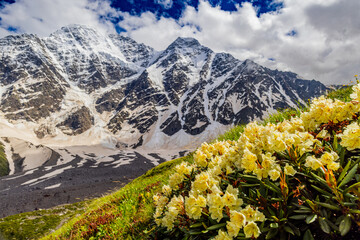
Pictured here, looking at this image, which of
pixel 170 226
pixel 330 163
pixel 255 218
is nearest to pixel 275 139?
pixel 330 163

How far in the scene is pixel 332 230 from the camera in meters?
2.02

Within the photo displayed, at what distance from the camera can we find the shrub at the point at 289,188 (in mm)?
2059

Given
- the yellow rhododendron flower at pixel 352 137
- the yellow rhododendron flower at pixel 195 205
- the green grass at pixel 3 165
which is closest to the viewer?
the yellow rhododendron flower at pixel 352 137

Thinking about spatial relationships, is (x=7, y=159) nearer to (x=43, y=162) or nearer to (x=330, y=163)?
(x=43, y=162)

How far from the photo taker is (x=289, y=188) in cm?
241

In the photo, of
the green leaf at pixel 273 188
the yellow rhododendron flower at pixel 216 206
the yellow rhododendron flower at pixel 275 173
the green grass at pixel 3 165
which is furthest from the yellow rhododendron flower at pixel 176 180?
the green grass at pixel 3 165

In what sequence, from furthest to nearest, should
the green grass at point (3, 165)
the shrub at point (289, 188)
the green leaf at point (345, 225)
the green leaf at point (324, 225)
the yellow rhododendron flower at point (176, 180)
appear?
1. the green grass at point (3, 165)
2. the yellow rhododendron flower at point (176, 180)
3. the shrub at point (289, 188)
4. the green leaf at point (324, 225)
5. the green leaf at point (345, 225)

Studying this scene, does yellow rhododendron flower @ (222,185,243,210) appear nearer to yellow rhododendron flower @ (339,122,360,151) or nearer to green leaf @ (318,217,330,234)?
green leaf @ (318,217,330,234)

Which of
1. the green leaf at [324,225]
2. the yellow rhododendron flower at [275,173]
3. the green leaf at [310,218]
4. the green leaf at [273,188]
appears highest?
the yellow rhododendron flower at [275,173]

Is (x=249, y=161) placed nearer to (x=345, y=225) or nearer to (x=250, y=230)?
(x=250, y=230)

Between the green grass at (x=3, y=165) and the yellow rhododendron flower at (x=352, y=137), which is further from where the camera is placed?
the green grass at (x=3, y=165)

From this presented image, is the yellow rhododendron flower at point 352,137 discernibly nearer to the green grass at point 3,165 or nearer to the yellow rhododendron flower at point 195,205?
the yellow rhododendron flower at point 195,205

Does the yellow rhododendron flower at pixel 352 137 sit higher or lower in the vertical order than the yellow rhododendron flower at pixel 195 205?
higher

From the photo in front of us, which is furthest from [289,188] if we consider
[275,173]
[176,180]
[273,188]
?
[176,180]
